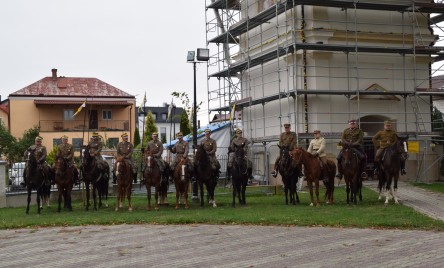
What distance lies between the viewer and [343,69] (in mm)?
29516

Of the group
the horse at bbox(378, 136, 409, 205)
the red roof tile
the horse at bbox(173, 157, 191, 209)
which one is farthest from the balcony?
the horse at bbox(378, 136, 409, 205)

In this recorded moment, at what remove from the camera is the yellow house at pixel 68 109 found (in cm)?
6091

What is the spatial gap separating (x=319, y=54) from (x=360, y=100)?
3.11 m

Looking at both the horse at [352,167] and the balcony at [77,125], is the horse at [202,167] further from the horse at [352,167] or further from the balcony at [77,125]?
the balcony at [77,125]

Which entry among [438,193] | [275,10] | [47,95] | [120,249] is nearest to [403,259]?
[120,249]

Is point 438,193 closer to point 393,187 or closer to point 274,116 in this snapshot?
point 393,187

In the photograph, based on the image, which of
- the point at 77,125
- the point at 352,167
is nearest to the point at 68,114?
the point at 77,125

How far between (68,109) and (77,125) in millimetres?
1853

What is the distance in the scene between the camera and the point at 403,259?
1097 centimetres

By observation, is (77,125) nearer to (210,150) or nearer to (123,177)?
(123,177)

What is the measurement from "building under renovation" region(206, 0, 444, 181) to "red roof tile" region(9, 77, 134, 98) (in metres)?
33.3

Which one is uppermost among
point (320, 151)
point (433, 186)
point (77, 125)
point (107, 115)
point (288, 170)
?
point (107, 115)

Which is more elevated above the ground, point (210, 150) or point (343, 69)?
point (343, 69)

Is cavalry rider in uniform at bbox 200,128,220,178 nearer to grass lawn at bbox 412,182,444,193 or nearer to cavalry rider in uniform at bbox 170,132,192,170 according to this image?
cavalry rider in uniform at bbox 170,132,192,170
